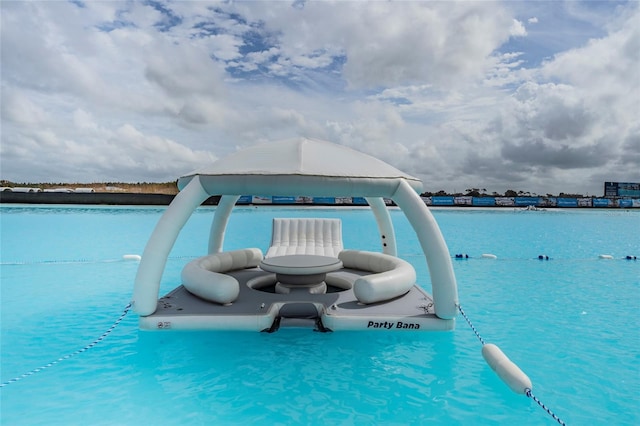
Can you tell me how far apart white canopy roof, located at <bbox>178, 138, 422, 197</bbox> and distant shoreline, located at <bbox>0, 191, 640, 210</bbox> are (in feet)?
111

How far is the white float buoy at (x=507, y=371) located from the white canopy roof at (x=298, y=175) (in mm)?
2817

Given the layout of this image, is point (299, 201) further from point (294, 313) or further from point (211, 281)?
point (294, 313)

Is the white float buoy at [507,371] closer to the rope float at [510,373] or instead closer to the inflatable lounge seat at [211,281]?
the rope float at [510,373]

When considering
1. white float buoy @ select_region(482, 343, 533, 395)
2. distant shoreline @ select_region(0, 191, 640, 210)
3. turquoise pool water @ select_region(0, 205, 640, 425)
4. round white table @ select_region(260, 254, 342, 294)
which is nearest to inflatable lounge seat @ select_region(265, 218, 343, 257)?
round white table @ select_region(260, 254, 342, 294)

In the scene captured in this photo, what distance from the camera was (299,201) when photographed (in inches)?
2212

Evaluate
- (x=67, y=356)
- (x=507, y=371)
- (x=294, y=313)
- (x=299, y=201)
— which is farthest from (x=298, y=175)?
(x=299, y=201)

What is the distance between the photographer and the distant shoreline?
5110 cm

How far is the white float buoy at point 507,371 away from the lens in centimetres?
446

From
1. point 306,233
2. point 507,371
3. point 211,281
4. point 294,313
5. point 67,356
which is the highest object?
point 306,233

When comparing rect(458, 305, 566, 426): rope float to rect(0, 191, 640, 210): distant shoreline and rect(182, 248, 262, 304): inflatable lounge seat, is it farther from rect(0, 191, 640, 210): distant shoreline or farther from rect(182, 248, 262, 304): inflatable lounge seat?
rect(0, 191, 640, 210): distant shoreline

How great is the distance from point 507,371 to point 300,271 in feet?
12.5

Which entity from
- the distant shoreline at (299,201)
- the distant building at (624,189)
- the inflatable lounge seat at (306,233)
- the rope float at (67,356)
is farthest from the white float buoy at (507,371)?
the distant building at (624,189)

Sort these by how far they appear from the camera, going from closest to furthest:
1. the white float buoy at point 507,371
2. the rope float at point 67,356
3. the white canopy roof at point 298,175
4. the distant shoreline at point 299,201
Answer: the white float buoy at point 507,371
the rope float at point 67,356
the white canopy roof at point 298,175
the distant shoreline at point 299,201

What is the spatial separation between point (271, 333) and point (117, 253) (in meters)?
11.2
